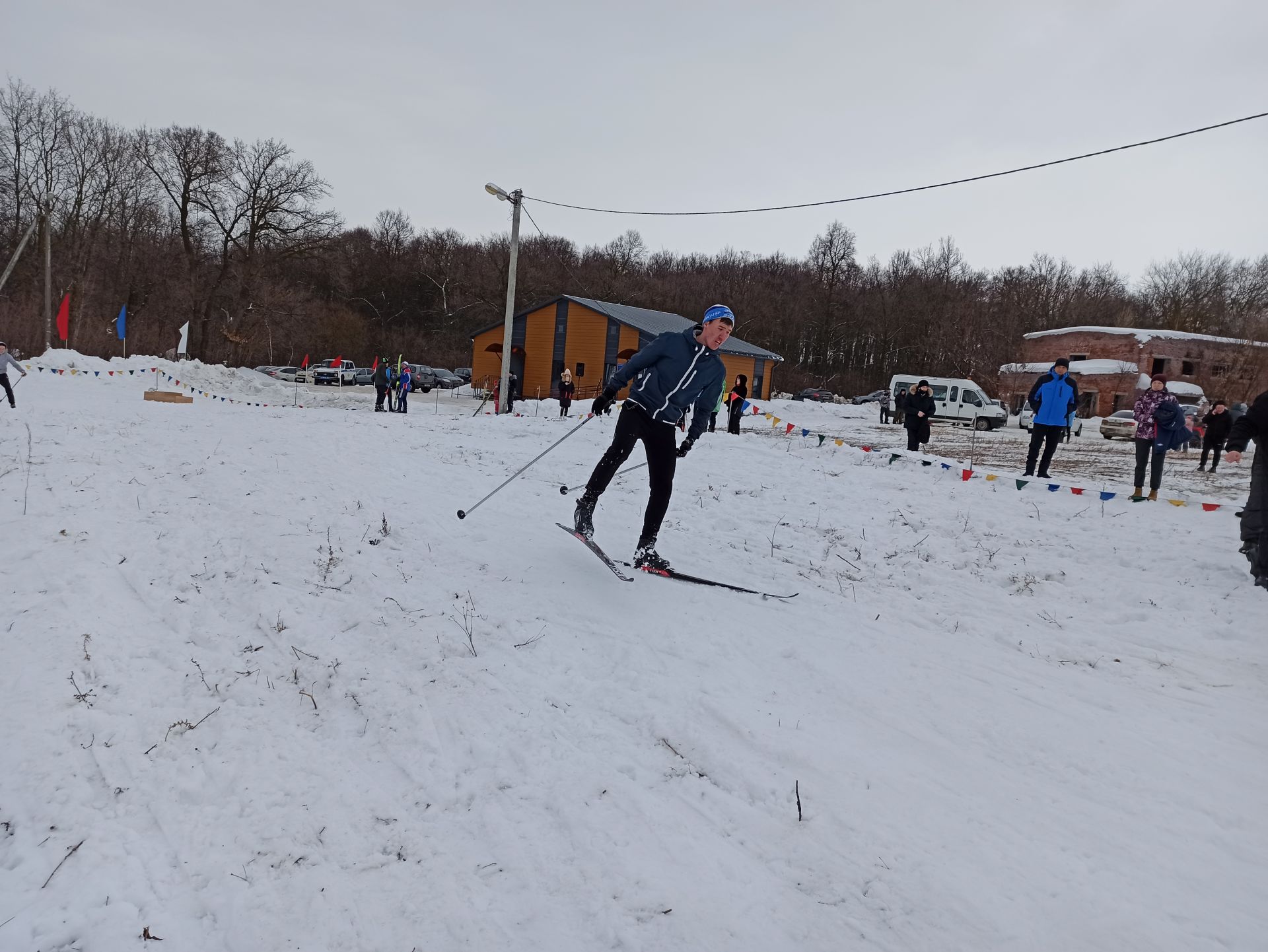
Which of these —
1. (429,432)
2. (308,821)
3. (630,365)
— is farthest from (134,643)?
(429,432)

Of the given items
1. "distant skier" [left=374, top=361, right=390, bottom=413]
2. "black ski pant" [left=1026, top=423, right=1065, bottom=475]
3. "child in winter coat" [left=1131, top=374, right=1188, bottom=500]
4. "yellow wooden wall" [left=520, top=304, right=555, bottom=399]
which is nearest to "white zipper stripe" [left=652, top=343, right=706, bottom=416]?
"black ski pant" [left=1026, top=423, right=1065, bottom=475]

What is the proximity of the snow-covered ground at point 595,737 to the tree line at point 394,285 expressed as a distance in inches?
1781

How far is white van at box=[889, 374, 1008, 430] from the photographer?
34.5 meters

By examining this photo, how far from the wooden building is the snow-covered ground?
106 ft

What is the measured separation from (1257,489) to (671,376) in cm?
545

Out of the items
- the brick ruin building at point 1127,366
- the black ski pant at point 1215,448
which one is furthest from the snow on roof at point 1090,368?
the black ski pant at point 1215,448

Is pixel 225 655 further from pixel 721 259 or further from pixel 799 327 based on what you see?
pixel 721 259

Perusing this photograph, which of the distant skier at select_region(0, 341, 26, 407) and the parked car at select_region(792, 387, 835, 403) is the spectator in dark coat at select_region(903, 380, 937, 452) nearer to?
the distant skier at select_region(0, 341, 26, 407)

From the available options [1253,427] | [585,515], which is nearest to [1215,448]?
[1253,427]

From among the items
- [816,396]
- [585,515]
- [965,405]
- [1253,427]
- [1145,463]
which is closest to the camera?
[585,515]

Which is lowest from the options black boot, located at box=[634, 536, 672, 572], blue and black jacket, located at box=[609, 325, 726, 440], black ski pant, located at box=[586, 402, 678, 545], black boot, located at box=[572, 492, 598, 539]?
black boot, located at box=[634, 536, 672, 572]

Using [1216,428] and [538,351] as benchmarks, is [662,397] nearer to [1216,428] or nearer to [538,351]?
[1216,428]

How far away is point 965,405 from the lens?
114 feet

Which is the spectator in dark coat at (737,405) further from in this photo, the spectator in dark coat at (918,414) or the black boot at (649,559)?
the black boot at (649,559)
